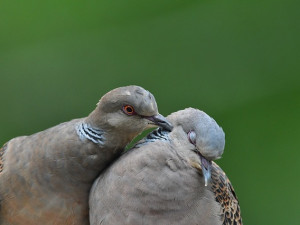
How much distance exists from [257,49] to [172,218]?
2.31 m

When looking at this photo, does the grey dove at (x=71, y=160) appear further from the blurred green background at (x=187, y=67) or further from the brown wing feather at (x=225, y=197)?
the blurred green background at (x=187, y=67)

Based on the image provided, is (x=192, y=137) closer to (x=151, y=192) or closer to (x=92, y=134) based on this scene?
(x=151, y=192)

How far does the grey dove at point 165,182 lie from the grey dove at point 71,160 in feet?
0.26

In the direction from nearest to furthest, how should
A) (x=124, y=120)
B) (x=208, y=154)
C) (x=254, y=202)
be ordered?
(x=208, y=154) → (x=124, y=120) → (x=254, y=202)

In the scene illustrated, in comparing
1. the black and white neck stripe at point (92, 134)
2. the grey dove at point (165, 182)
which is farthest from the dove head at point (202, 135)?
the black and white neck stripe at point (92, 134)

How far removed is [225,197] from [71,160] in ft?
2.30

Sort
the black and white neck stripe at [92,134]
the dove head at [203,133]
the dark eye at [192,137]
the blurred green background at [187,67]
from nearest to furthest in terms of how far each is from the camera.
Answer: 1. the dove head at [203,133]
2. the dark eye at [192,137]
3. the black and white neck stripe at [92,134]
4. the blurred green background at [187,67]

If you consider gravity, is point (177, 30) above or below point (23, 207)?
above

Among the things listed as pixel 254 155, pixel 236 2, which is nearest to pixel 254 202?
pixel 254 155

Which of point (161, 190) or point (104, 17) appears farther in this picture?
point (104, 17)

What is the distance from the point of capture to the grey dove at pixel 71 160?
120 inches

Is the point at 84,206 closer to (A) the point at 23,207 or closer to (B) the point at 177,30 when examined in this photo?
(A) the point at 23,207

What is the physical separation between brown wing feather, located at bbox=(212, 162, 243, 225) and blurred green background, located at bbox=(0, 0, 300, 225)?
4.83 feet

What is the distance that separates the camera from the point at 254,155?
4.88 metres
